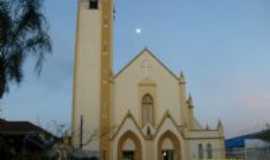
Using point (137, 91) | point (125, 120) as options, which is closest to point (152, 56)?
point (137, 91)

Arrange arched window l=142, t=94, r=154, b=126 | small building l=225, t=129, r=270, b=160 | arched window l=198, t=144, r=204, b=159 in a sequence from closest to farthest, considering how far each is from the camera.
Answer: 1. small building l=225, t=129, r=270, b=160
2. arched window l=198, t=144, r=204, b=159
3. arched window l=142, t=94, r=154, b=126

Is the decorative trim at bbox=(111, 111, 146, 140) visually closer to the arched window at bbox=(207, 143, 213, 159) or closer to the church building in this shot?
the church building

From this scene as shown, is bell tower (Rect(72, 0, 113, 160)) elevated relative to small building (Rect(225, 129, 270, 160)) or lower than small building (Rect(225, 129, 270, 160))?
elevated

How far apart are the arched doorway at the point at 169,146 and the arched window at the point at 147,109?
1.85 m

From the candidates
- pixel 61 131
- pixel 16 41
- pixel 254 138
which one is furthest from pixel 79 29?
pixel 16 41

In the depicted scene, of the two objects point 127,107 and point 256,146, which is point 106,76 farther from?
point 256,146

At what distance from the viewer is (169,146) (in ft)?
105

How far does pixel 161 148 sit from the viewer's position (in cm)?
3175

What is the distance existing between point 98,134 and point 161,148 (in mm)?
5764

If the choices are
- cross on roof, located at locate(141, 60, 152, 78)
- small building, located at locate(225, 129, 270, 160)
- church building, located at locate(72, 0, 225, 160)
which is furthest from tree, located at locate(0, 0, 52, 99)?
cross on roof, located at locate(141, 60, 152, 78)

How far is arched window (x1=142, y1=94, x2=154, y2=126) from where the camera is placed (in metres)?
32.9

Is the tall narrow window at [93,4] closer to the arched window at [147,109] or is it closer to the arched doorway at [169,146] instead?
the arched window at [147,109]

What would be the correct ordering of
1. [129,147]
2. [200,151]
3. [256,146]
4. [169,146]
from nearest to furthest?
[256,146]
[129,147]
[169,146]
[200,151]

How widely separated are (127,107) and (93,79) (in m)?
4.09
